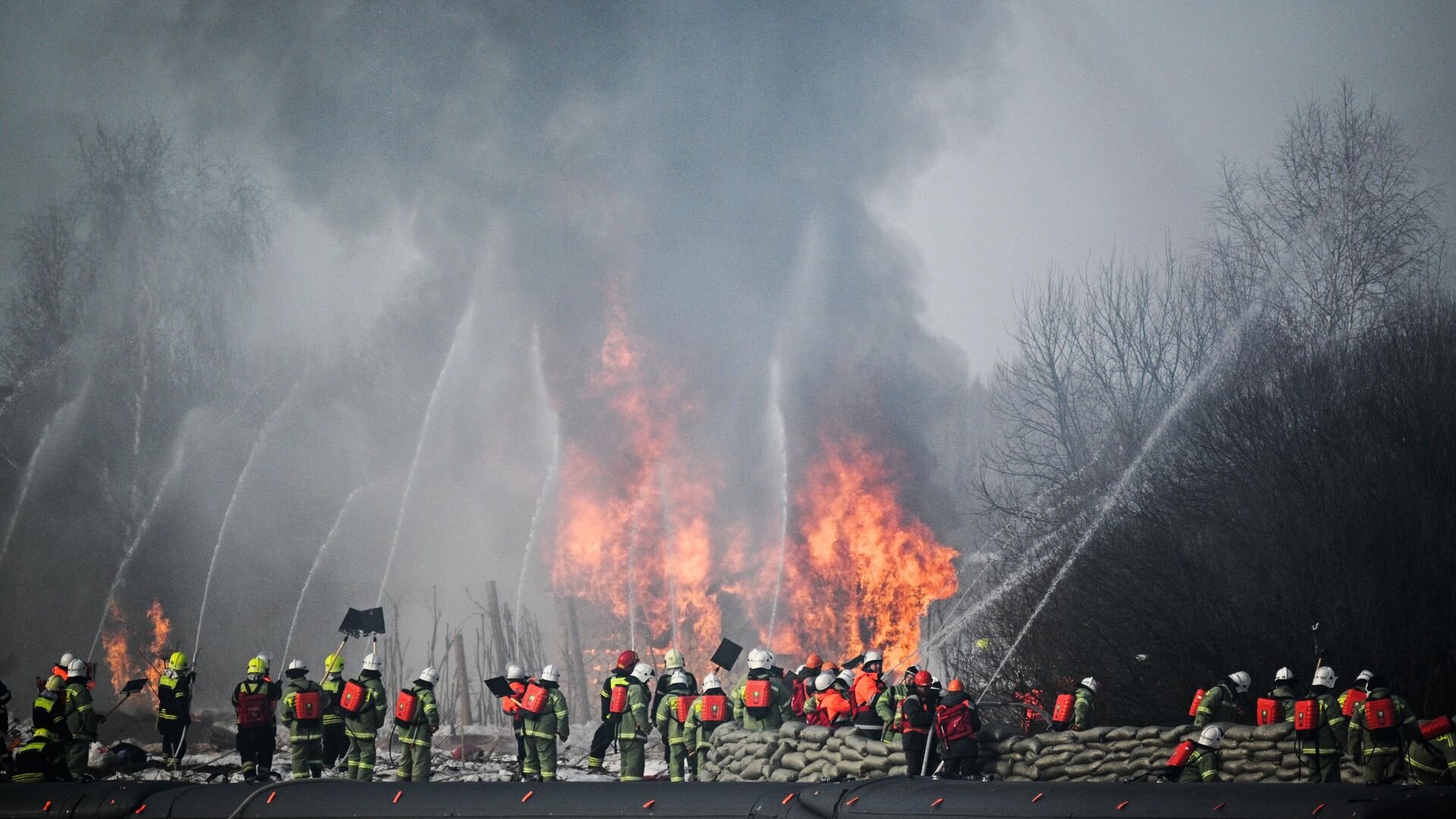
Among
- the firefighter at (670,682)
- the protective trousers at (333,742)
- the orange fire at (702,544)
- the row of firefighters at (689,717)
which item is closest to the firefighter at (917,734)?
the row of firefighters at (689,717)

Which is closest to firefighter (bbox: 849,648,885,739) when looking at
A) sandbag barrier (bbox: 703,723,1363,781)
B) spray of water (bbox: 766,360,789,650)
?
sandbag barrier (bbox: 703,723,1363,781)

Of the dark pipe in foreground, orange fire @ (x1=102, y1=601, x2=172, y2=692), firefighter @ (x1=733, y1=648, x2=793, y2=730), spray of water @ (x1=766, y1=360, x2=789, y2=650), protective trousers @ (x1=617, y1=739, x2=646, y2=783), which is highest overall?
spray of water @ (x1=766, y1=360, x2=789, y2=650)

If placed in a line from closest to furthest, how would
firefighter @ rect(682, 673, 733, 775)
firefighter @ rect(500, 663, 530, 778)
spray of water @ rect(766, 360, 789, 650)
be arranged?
firefighter @ rect(682, 673, 733, 775) → firefighter @ rect(500, 663, 530, 778) → spray of water @ rect(766, 360, 789, 650)

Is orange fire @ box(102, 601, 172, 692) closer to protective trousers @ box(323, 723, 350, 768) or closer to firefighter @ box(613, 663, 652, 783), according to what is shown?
protective trousers @ box(323, 723, 350, 768)

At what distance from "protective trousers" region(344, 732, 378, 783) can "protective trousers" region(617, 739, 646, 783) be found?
3.54 metres

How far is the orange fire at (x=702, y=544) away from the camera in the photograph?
38.2m

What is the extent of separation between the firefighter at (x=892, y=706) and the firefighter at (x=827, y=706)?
54cm

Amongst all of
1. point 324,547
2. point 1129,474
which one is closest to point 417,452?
point 324,547

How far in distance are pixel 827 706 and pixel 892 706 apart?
3.12 feet

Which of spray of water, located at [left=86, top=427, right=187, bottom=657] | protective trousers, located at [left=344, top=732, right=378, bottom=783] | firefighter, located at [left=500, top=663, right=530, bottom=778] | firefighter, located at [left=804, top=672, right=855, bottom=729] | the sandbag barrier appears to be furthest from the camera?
spray of water, located at [left=86, top=427, right=187, bottom=657]

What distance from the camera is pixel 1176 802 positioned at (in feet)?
35.6

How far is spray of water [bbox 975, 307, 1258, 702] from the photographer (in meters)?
27.1

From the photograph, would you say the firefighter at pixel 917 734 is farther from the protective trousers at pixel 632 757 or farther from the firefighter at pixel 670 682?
the protective trousers at pixel 632 757

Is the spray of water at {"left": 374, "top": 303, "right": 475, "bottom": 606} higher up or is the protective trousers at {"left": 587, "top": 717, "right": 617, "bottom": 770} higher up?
the spray of water at {"left": 374, "top": 303, "right": 475, "bottom": 606}
